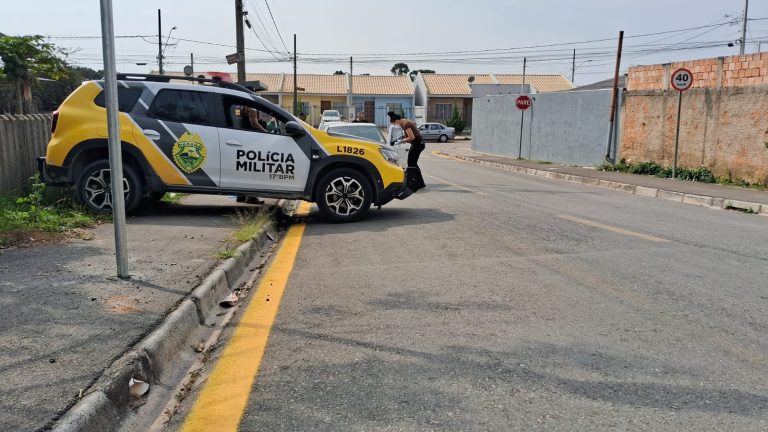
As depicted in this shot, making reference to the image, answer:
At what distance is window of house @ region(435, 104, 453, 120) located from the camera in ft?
199

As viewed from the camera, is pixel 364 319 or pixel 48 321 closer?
pixel 48 321

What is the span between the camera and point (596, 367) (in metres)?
3.88

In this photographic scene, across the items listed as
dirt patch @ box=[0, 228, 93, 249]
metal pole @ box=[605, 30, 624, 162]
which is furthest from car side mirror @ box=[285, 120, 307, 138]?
metal pole @ box=[605, 30, 624, 162]

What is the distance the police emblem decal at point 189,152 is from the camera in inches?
349

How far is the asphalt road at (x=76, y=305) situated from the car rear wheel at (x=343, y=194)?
1737 mm

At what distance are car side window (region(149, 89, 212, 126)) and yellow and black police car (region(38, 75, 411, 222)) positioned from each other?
0.05 ft

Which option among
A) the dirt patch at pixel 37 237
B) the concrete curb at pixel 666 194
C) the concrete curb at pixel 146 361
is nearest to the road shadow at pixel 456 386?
the concrete curb at pixel 146 361

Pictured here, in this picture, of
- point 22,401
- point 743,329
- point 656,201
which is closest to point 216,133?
point 22,401

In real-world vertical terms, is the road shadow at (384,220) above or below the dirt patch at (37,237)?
below

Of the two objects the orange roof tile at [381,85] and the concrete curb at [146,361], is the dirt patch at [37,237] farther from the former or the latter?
the orange roof tile at [381,85]

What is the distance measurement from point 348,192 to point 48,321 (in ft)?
17.7

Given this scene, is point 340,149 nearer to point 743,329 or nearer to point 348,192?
point 348,192

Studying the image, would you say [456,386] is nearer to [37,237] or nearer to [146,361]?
[146,361]

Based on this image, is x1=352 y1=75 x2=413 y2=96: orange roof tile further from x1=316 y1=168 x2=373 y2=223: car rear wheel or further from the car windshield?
x1=316 y1=168 x2=373 y2=223: car rear wheel
